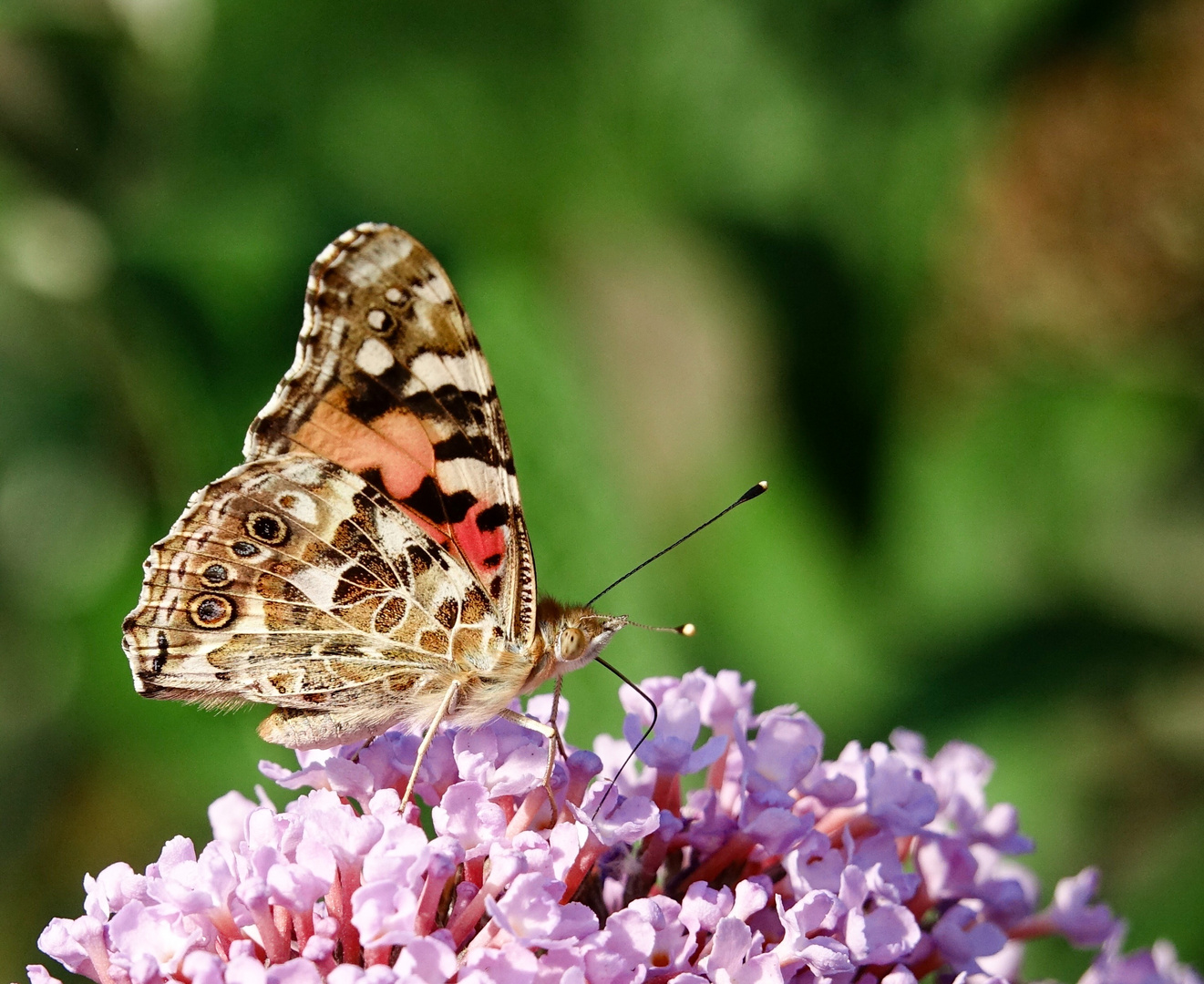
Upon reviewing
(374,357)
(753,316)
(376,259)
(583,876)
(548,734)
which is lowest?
(583,876)

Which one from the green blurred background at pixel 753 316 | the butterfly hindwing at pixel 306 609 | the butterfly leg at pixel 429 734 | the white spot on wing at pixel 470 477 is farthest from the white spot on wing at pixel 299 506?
the green blurred background at pixel 753 316

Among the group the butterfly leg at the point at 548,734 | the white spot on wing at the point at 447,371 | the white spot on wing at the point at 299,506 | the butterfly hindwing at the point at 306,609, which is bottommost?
the butterfly leg at the point at 548,734

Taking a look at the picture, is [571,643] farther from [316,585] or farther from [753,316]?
[753,316]

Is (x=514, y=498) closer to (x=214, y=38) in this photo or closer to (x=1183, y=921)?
(x=1183, y=921)

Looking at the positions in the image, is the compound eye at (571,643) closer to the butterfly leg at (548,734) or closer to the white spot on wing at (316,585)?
the butterfly leg at (548,734)

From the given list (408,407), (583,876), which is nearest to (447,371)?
(408,407)

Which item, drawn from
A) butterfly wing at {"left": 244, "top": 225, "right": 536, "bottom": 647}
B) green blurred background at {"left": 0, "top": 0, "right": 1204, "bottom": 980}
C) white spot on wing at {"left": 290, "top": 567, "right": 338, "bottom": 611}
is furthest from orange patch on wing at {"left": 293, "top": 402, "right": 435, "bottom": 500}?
green blurred background at {"left": 0, "top": 0, "right": 1204, "bottom": 980}

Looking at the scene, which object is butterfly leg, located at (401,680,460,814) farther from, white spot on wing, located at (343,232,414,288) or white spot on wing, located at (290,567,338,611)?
white spot on wing, located at (343,232,414,288)
